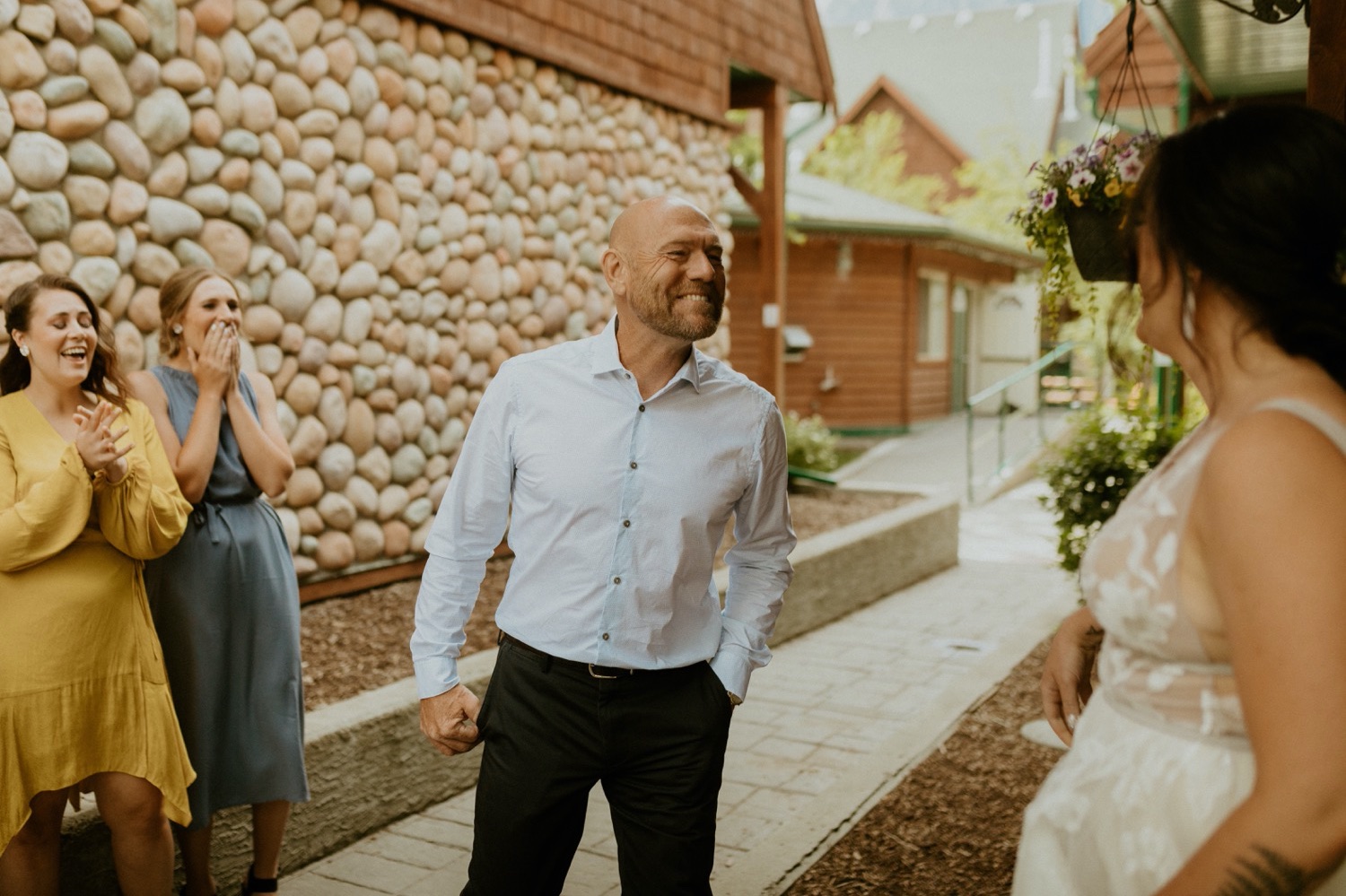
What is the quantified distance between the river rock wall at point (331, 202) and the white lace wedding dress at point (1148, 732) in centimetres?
430

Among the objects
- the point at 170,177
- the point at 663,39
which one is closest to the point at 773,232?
the point at 663,39

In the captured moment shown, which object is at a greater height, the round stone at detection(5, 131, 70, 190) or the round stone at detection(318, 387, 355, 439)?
the round stone at detection(5, 131, 70, 190)

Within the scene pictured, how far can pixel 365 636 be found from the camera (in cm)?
582

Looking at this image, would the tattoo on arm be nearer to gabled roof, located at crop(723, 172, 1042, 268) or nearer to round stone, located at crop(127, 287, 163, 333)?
round stone, located at crop(127, 287, 163, 333)

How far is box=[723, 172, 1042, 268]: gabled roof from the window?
684 millimetres

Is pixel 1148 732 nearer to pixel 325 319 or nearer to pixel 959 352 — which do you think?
pixel 325 319

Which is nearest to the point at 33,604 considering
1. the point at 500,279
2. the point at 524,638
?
the point at 524,638

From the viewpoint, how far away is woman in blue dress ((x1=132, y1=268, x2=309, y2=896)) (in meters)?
3.35

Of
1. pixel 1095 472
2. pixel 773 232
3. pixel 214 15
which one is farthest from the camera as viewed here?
pixel 773 232

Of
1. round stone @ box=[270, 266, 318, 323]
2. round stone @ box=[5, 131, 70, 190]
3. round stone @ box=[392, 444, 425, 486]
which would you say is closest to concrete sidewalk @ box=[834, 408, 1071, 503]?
round stone @ box=[392, 444, 425, 486]

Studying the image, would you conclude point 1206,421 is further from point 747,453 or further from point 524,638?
point 524,638

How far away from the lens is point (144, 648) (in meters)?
3.08

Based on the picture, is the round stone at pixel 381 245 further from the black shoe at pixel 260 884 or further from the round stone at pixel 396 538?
the black shoe at pixel 260 884

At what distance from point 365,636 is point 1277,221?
16.7ft
